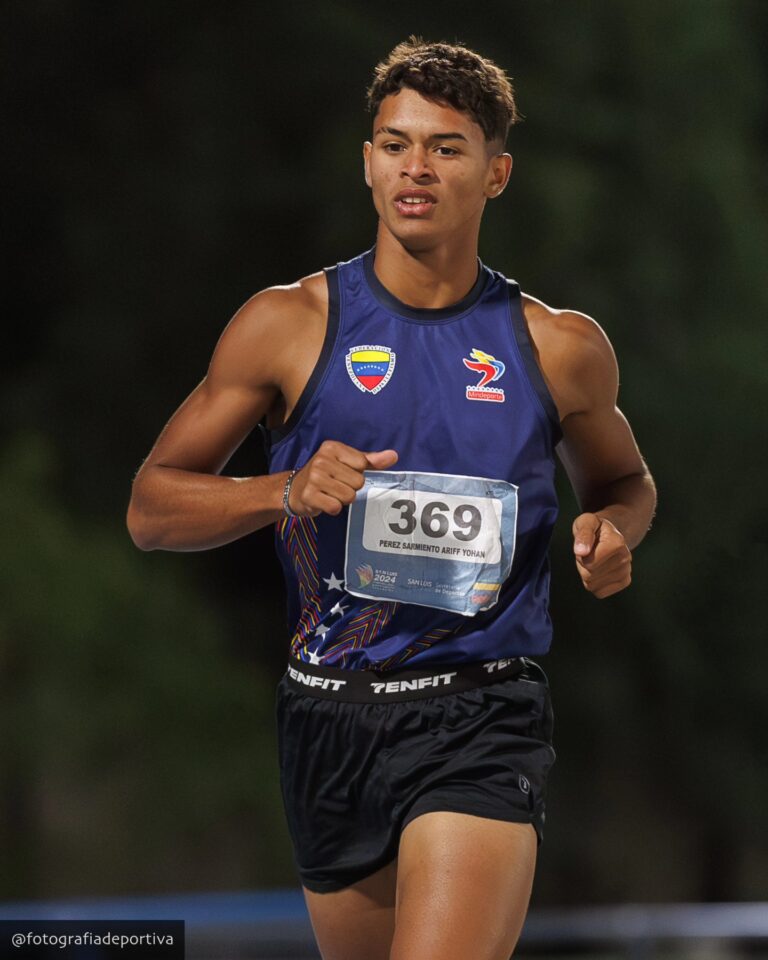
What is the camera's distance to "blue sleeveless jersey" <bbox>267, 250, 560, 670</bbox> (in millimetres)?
2355

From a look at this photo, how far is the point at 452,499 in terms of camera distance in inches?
91.1

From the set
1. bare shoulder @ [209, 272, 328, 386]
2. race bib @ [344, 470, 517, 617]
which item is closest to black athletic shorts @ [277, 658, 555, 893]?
race bib @ [344, 470, 517, 617]

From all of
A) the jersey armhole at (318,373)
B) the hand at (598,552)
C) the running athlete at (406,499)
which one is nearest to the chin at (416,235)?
the running athlete at (406,499)

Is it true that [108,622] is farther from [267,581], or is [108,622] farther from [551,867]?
[551,867]

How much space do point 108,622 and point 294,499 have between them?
392 cm

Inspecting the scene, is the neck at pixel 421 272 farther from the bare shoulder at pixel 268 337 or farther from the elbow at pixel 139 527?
the elbow at pixel 139 527

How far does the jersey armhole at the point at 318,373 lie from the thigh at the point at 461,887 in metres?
0.63

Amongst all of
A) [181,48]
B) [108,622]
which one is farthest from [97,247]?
[108,622]

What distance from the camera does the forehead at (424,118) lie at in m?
2.42

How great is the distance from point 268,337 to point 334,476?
1.36 feet

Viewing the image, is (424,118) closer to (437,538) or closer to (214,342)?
(437,538)

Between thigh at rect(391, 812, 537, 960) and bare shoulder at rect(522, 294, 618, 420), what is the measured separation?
0.69 metres

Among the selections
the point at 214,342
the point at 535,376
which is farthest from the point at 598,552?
the point at 214,342

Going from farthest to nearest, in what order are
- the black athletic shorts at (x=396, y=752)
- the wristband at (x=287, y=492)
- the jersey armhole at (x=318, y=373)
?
the jersey armhole at (x=318, y=373) < the black athletic shorts at (x=396, y=752) < the wristband at (x=287, y=492)
